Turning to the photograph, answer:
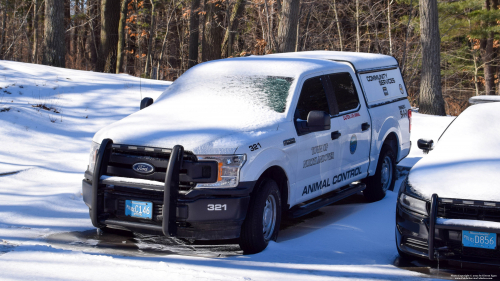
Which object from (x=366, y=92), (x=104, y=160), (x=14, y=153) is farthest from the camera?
(x=14, y=153)

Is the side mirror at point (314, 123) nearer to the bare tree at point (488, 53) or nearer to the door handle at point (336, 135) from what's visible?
the door handle at point (336, 135)

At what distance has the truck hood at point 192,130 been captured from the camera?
17.8 feet

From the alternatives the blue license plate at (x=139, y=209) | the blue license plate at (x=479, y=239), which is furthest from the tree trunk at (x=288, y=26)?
the blue license plate at (x=479, y=239)

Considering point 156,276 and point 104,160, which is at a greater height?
point 104,160

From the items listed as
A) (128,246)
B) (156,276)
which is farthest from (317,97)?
(156,276)

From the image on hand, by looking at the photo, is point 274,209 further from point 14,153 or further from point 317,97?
point 14,153

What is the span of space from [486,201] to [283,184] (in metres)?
2.07

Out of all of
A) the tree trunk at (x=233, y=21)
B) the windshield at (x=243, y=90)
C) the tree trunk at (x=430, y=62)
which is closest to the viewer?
the windshield at (x=243, y=90)

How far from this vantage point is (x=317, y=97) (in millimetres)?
7031

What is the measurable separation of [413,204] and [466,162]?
86cm

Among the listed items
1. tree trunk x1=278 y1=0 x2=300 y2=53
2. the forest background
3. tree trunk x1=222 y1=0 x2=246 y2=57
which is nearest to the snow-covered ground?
tree trunk x1=278 y1=0 x2=300 y2=53

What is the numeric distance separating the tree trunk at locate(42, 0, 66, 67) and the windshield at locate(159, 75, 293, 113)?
10.8 metres

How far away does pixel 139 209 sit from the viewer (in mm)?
A: 5496

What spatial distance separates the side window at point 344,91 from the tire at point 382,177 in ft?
3.74
